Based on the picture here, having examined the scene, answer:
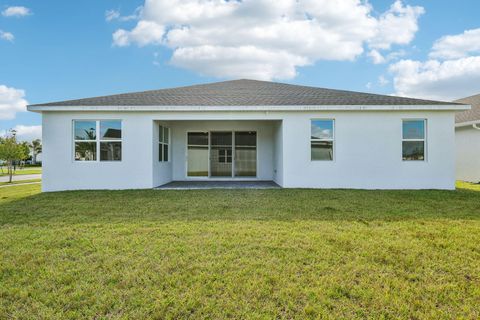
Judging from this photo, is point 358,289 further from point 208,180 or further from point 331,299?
point 208,180

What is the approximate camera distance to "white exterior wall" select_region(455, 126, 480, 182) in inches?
528

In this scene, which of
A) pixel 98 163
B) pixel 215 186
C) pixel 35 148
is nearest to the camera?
pixel 98 163

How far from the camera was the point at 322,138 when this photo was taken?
33.0 ft

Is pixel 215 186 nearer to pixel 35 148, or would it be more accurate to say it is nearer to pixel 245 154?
Result: pixel 245 154

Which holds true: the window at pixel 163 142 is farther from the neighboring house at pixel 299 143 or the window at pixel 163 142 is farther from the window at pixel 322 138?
the window at pixel 322 138

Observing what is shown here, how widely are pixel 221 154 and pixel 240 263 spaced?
9.97 m

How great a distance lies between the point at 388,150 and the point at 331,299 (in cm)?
882

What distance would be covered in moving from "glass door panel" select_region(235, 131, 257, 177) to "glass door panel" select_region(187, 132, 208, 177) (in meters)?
1.50

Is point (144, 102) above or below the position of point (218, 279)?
above

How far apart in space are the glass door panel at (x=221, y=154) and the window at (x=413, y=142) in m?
7.23

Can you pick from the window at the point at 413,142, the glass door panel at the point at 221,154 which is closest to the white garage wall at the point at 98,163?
the glass door panel at the point at 221,154

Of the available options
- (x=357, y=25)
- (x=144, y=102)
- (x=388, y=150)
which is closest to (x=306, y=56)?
(x=357, y=25)

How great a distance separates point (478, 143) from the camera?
13359mm

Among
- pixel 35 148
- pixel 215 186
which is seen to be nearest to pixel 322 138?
pixel 215 186
